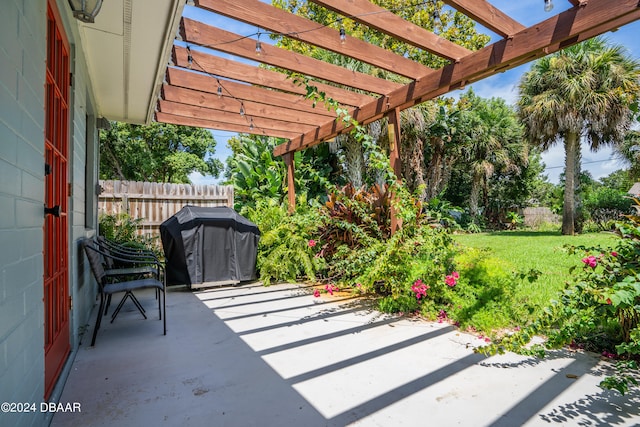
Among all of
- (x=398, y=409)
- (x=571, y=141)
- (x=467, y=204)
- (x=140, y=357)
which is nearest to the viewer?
(x=398, y=409)

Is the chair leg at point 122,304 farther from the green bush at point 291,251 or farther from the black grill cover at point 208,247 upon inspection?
the green bush at point 291,251

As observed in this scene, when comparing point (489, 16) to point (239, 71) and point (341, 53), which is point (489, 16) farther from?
point (239, 71)

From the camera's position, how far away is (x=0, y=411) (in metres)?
1.09

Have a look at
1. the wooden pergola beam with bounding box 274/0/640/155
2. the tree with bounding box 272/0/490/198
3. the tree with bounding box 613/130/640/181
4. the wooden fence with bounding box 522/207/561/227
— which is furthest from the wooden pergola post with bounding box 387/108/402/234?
the wooden fence with bounding box 522/207/561/227

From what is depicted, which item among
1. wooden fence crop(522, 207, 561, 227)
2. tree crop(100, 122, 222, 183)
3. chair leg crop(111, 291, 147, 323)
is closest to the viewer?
chair leg crop(111, 291, 147, 323)

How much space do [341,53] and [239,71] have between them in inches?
52.5

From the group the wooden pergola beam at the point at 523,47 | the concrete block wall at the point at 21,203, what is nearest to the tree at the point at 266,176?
the wooden pergola beam at the point at 523,47

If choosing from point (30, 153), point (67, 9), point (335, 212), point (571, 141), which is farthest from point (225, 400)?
point (571, 141)

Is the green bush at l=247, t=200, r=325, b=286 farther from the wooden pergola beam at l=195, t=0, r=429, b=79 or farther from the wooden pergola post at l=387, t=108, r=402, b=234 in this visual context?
the wooden pergola beam at l=195, t=0, r=429, b=79

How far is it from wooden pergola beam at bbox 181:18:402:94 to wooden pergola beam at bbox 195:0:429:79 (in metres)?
0.52

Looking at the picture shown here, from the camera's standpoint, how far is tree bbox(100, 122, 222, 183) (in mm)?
16828

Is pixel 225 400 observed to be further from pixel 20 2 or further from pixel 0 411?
pixel 20 2

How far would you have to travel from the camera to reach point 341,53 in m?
3.70

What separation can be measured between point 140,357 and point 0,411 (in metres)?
1.83
